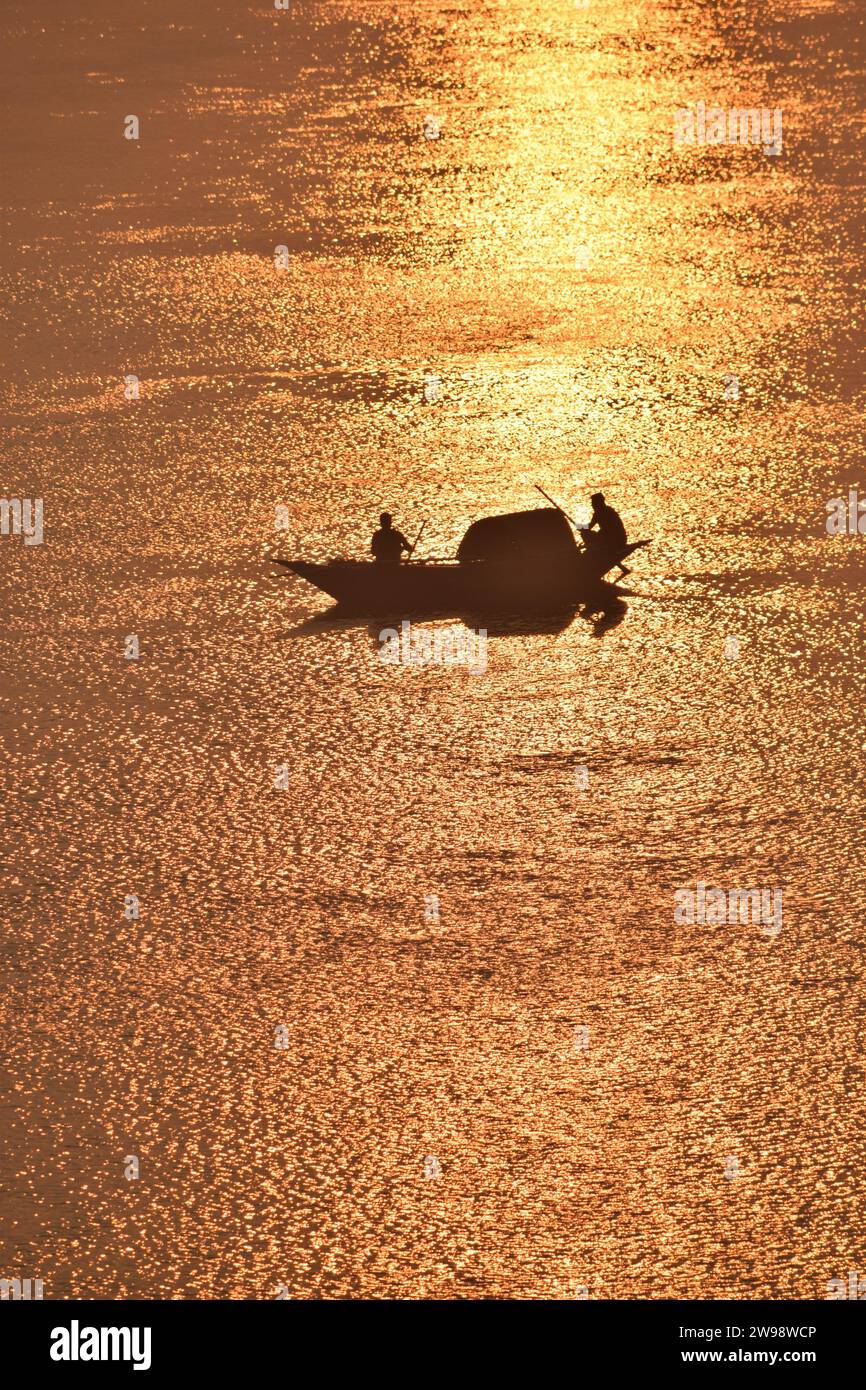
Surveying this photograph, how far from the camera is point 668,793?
14539 mm

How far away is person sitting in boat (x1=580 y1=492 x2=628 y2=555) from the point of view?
17.8 meters

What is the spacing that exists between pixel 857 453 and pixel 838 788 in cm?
666

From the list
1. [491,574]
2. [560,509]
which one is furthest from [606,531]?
[491,574]

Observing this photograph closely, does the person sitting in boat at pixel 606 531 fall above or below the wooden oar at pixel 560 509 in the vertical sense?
below

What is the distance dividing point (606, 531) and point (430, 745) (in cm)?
322

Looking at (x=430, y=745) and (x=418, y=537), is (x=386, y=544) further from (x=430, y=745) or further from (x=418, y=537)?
(x=430, y=745)

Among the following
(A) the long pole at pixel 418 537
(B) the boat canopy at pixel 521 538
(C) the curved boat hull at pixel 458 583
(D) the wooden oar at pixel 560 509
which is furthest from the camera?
(A) the long pole at pixel 418 537

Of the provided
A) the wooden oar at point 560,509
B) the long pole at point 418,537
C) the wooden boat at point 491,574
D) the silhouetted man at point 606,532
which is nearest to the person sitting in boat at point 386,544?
the wooden boat at point 491,574

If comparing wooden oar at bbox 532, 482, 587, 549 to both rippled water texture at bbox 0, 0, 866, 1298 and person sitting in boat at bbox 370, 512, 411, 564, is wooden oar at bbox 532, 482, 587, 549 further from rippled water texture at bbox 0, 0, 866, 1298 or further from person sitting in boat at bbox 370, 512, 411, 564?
person sitting in boat at bbox 370, 512, 411, 564

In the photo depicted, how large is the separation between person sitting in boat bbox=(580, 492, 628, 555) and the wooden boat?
46 mm

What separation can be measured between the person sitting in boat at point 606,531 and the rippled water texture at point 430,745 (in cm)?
53

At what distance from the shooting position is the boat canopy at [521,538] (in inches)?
708

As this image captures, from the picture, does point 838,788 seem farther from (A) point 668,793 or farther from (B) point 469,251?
(B) point 469,251

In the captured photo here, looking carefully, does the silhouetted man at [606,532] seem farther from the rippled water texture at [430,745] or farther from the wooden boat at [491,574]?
the rippled water texture at [430,745]
